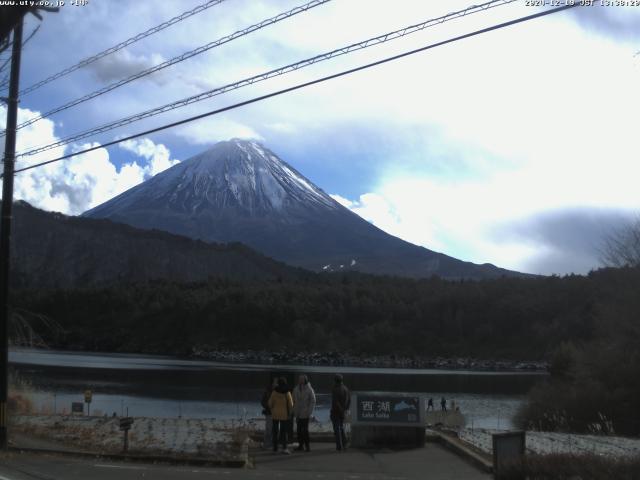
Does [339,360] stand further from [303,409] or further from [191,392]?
[303,409]

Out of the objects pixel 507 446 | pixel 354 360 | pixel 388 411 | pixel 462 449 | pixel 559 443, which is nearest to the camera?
pixel 507 446

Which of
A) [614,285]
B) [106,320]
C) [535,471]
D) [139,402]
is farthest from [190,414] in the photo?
[106,320]

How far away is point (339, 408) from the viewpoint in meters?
14.9

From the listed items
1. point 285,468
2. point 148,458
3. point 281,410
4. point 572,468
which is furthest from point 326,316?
point 572,468

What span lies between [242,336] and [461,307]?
40701 mm

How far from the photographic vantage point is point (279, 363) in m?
127

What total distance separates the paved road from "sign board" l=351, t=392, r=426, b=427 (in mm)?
771

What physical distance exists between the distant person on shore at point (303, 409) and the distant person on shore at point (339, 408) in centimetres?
43

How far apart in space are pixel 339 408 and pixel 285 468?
211 cm

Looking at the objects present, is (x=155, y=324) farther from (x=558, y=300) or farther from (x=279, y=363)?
(x=558, y=300)

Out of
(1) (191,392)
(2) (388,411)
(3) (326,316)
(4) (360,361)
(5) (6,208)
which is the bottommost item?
(1) (191,392)

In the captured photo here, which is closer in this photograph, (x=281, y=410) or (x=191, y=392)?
(x=281, y=410)

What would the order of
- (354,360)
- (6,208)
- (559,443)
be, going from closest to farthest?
(559,443) → (6,208) → (354,360)

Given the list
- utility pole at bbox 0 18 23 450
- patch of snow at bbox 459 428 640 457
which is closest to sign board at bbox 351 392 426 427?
patch of snow at bbox 459 428 640 457
